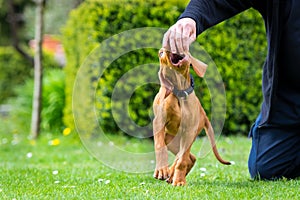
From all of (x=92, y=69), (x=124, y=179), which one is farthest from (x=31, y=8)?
(x=124, y=179)

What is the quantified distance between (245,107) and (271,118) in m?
3.81

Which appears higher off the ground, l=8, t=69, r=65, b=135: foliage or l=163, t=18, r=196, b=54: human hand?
l=163, t=18, r=196, b=54: human hand

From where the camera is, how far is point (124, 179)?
4141 millimetres

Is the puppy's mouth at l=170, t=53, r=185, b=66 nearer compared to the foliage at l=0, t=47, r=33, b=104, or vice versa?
the puppy's mouth at l=170, t=53, r=185, b=66

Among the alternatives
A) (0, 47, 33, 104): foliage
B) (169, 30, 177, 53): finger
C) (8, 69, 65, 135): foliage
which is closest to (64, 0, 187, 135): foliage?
(8, 69, 65, 135): foliage

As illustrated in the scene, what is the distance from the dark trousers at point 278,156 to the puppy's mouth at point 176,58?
1200 millimetres

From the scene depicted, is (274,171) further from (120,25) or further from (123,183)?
(120,25)

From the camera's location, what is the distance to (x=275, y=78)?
378 cm

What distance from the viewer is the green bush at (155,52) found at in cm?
740

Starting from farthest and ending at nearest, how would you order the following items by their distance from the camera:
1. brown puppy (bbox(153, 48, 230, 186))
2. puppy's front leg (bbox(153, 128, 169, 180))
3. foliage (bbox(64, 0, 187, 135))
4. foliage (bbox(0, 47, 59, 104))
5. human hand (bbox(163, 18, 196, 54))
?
1. foliage (bbox(0, 47, 59, 104))
2. foliage (bbox(64, 0, 187, 135))
3. puppy's front leg (bbox(153, 128, 169, 180))
4. brown puppy (bbox(153, 48, 230, 186))
5. human hand (bbox(163, 18, 196, 54))

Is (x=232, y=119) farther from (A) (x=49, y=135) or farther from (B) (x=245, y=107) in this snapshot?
(A) (x=49, y=135)

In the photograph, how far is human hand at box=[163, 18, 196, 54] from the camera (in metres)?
3.06

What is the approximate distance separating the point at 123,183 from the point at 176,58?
42.9 inches

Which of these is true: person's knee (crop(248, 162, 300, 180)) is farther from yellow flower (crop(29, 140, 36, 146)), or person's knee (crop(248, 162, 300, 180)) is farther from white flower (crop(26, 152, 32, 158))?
yellow flower (crop(29, 140, 36, 146))
